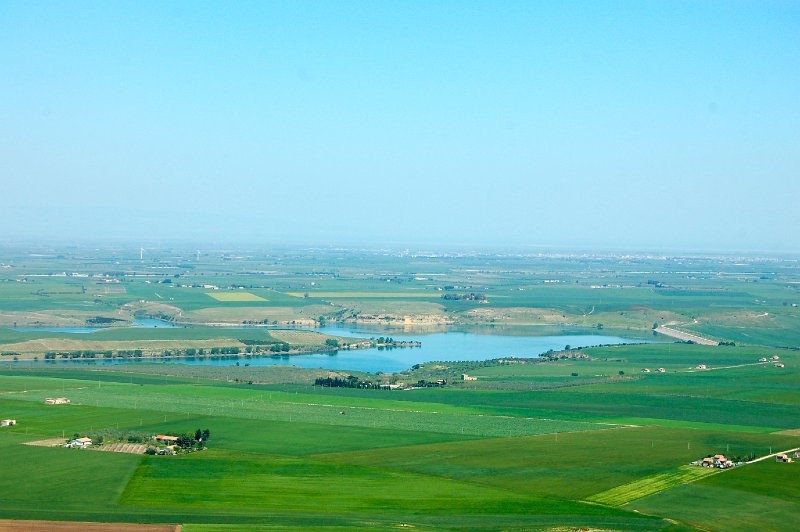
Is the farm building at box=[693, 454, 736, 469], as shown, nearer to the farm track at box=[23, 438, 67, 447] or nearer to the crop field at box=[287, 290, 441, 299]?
the farm track at box=[23, 438, 67, 447]

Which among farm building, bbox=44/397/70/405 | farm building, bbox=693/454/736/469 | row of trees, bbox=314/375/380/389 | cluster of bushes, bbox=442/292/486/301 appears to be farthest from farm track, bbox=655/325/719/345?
farm building, bbox=44/397/70/405

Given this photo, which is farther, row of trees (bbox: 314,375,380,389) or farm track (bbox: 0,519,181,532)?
row of trees (bbox: 314,375,380,389)

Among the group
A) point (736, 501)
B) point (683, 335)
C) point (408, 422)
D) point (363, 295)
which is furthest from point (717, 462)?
point (363, 295)

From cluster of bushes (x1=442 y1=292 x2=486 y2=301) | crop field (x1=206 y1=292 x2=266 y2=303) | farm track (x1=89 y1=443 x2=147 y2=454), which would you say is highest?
cluster of bushes (x1=442 y1=292 x2=486 y2=301)

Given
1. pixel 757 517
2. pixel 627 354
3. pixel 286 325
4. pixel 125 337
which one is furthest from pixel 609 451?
pixel 286 325

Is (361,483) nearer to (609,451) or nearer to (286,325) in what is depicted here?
(609,451)

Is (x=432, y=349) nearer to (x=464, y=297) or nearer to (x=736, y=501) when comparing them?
(x=464, y=297)

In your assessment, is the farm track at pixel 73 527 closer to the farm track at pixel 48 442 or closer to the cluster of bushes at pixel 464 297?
the farm track at pixel 48 442
